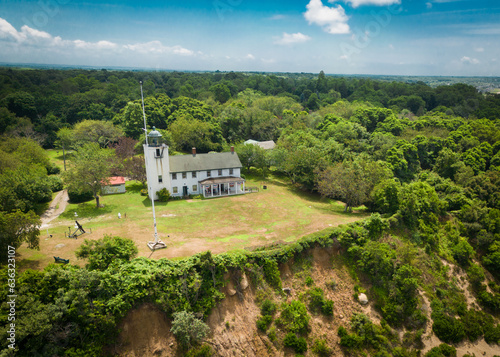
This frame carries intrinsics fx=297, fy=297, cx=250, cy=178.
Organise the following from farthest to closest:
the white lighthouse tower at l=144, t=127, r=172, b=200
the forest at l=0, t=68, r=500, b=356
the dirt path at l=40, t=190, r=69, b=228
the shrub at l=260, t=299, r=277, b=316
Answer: the white lighthouse tower at l=144, t=127, r=172, b=200, the dirt path at l=40, t=190, r=69, b=228, the shrub at l=260, t=299, r=277, b=316, the forest at l=0, t=68, r=500, b=356

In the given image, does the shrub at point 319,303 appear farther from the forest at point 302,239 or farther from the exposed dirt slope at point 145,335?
the exposed dirt slope at point 145,335

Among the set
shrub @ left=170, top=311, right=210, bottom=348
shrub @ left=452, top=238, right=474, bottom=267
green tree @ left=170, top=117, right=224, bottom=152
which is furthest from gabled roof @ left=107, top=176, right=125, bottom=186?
shrub @ left=452, top=238, right=474, bottom=267

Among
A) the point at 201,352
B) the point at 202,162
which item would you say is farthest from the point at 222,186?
the point at 201,352

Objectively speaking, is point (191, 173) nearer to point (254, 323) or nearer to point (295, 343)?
point (254, 323)

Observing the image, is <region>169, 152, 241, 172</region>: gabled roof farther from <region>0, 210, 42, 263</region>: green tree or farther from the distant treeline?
the distant treeline

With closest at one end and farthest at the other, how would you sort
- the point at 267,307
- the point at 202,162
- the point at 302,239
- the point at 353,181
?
1. the point at 267,307
2. the point at 302,239
3. the point at 353,181
4. the point at 202,162

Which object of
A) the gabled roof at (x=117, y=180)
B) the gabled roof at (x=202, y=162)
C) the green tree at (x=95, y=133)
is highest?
the green tree at (x=95, y=133)

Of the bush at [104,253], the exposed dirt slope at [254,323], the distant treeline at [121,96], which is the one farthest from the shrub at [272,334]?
the distant treeline at [121,96]
